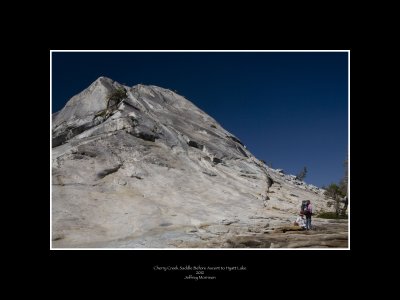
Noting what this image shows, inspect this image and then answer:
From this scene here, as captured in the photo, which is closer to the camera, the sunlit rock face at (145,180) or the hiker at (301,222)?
the sunlit rock face at (145,180)

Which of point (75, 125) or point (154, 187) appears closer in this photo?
point (154, 187)

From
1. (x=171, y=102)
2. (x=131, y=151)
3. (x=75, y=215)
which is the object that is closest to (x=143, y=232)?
(x=75, y=215)

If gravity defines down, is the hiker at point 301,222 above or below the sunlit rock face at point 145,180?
below

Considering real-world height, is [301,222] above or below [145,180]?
below

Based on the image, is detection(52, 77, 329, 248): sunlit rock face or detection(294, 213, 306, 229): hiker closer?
detection(52, 77, 329, 248): sunlit rock face

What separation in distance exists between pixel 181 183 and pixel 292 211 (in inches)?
361

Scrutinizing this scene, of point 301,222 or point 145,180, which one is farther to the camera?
point 145,180

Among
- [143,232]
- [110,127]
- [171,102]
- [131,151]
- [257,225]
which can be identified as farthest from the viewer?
[171,102]

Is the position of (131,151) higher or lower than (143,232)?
higher

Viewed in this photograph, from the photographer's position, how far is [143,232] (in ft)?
91.8

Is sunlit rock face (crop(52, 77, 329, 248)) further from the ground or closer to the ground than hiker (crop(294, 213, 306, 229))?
further from the ground

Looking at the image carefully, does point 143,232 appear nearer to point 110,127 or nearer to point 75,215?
point 75,215
